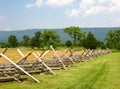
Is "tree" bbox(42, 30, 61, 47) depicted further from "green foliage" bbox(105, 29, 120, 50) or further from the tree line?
"green foliage" bbox(105, 29, 120, 50)

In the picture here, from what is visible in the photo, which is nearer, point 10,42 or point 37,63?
point 37,63

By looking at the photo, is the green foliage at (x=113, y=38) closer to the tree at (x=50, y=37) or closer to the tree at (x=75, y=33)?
the tree at (x=75, y=33)

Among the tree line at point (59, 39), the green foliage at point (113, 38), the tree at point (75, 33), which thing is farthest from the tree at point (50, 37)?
the green foliage at point (113, 38)

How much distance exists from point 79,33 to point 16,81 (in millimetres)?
130956

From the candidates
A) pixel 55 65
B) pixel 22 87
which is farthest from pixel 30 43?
pixel 22 87

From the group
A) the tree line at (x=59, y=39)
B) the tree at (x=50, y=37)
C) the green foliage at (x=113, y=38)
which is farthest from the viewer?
the tree at (x=50, y=37)

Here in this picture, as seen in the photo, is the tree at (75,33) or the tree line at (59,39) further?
the tree at (75,33)

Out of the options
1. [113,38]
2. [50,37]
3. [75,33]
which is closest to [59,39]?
[50,37]

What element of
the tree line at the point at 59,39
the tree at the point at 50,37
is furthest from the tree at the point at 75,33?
the tree at the point at 50,37

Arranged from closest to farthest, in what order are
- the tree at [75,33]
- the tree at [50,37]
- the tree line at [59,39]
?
the tree line at [59,39]
the tree at [50,37]
the tree at [75,33]

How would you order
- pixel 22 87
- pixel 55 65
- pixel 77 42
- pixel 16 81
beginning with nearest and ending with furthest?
pixel 22 87 → pixel 16 81 → pixel 55 65 → pixel 77 42

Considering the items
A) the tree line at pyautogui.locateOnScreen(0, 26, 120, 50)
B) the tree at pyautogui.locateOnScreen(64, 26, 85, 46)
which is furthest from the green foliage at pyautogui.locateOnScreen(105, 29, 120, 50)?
the tree at pyautogui.locateOnScreen(64, 26, 85, 46)

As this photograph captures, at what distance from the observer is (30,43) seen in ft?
426

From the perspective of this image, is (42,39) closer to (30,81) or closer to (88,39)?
(88,39)
